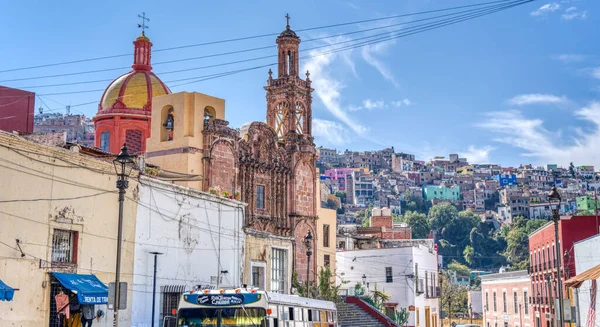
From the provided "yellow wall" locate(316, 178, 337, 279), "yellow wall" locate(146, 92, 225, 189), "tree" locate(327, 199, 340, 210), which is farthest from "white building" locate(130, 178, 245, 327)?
"tree" locate(327, 199, 340, 210)

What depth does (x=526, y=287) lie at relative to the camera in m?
51.4

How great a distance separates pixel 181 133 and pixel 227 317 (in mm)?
20075

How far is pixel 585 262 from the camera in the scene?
3597cm

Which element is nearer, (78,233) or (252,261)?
(78,233)

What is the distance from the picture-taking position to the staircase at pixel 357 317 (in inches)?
1598

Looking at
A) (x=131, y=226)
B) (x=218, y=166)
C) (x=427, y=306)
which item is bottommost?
(x=427, y=306)

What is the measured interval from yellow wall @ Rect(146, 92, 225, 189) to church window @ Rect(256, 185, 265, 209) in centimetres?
616

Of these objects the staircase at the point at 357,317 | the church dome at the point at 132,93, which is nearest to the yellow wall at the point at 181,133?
the church dome at the point at 132,93

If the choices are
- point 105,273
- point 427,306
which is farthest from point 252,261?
point 427,306

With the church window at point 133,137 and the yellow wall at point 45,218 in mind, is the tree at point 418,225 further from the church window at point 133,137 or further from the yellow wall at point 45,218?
the yellow wall at point 45,218

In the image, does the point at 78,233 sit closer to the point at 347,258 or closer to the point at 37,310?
the point at 37,310

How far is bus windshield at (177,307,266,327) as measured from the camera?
57.0ft

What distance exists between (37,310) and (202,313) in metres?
5.23

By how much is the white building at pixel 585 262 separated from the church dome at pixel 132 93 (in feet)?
81.6
